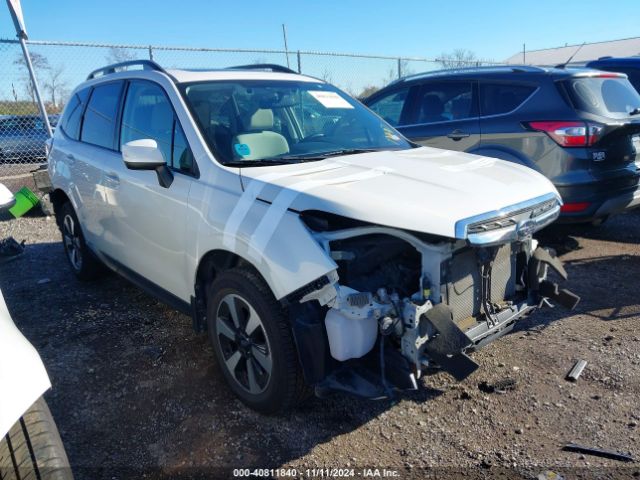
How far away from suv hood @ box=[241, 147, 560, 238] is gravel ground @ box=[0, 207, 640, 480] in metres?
1.22

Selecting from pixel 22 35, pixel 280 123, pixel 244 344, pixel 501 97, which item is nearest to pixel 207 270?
pixel 244 344

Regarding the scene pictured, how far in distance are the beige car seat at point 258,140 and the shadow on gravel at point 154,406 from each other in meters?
1.47

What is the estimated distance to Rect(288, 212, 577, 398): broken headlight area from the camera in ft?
7.82

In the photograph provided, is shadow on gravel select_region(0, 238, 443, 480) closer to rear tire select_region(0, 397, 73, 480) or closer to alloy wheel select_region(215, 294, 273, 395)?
alloy wheel select_region(215, 294, 273, 395)

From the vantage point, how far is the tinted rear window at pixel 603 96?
5000 mm

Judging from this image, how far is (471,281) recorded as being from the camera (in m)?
2.68

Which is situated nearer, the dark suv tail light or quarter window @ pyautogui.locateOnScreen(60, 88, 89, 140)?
quarter window @ pyautogui.locateOnScreen(60, 88, 89, 140)

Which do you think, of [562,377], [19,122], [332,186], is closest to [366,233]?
[332,186]

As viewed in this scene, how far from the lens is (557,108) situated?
5004 millimetres

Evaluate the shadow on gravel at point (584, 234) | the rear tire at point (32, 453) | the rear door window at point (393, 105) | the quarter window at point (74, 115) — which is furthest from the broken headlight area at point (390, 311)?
the rear door window at point (393, 105)

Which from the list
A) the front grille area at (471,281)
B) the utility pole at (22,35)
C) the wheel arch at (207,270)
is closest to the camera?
the front grille area at (471,281)

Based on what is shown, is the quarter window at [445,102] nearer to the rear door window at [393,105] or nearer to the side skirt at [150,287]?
the rear door window at [393,105]

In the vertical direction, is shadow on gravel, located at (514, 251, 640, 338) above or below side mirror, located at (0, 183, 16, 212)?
below

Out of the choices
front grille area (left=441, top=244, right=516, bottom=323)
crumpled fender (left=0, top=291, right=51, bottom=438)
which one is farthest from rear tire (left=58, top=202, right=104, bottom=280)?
front grille area (left=441, top=244, right=516, bottom=323)
